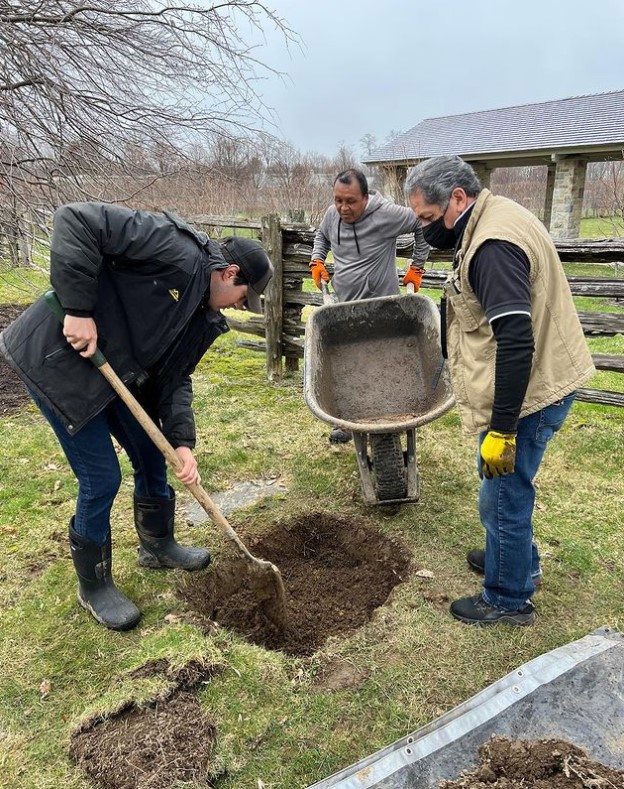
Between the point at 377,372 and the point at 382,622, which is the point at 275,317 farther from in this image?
the point at 382,622

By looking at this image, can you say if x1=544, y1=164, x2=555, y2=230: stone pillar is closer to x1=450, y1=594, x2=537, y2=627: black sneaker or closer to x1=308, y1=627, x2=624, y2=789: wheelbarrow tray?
x1=450, y1=594, x2=537, y2=627: black sneaker

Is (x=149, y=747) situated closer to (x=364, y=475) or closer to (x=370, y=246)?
(x=364, y=475)

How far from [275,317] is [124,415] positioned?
161 inches

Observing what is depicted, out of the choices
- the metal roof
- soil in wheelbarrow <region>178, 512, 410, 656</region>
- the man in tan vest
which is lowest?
soil in wheelbarrow <region>178, 512, 410, 656</region>

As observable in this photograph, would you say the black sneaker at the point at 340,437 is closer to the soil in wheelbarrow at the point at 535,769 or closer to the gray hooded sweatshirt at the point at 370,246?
the gray hooded sweatshirt at the point at 370,246

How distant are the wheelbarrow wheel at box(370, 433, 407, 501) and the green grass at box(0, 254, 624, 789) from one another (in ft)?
0.66

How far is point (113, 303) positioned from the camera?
2.52 metres

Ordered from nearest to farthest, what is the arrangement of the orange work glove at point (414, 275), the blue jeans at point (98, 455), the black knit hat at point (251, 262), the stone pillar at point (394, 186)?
the black knit hat at point (251, 262) → the blue jeans at point (98, 455) → the orange work glove at point (414, 275) → the stone pillar at point (394, 186)

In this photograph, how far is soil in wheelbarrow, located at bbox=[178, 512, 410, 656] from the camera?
292cm

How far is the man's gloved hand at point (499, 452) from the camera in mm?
2326

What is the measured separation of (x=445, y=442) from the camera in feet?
16.3

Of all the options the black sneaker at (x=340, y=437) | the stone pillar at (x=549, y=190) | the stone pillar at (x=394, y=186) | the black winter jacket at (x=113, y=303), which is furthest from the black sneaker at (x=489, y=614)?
the stone pillar at (x=549, y=190)

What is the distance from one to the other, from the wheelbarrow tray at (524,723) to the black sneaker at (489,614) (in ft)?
2.71

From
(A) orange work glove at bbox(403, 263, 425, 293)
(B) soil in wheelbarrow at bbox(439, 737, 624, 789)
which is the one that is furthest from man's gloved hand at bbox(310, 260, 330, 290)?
(B) soil in wheelbarrow at bbox(439, 737, 624, 789)
